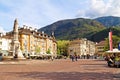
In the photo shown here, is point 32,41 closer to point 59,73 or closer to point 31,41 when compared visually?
point 31,41

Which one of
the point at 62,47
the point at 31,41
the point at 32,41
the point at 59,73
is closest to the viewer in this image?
the point at 59,73

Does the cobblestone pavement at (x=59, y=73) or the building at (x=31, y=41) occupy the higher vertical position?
the building at (x=31, y=41)

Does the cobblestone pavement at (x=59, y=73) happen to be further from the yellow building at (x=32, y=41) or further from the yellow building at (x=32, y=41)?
the yellow building at (x=32, y=41)

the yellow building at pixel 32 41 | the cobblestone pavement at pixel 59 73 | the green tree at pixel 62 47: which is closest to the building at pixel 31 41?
the yellow building at pixel 32 41

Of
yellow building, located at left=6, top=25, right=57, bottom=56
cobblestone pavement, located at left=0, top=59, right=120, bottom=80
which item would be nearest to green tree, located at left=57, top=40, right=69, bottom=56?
yellow building, located at left=6, top=25, right=57, bottom=56

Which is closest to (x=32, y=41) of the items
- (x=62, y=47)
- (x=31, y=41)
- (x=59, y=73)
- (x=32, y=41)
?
(x=32, y=41)

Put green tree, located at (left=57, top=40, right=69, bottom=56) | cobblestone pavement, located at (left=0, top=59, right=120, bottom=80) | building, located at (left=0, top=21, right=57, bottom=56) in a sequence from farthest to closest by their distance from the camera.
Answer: green tree, located at (left=57, top=40, right=69, bottom=56) → building, located at (left=0, top=21, right=57, bottom=56) → cobblestone pavement, located at (left=0, top=59, right=120, bottom=80)

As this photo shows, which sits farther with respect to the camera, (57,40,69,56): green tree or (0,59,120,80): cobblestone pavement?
(57,40,69,56): green tree

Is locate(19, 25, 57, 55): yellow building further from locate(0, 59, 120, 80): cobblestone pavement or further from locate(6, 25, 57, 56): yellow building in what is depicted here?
locate(0, 59, 120, 80): cobblestone pavement

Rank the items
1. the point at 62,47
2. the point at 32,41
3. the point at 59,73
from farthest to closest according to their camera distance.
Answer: the point at 62,47 → the point at 32,41 → the point at 59,73

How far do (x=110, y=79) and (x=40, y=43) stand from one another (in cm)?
11806

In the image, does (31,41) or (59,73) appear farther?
(31,41)

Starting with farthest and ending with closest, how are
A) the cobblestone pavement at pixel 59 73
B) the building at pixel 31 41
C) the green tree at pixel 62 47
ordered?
the green tree at pixel 62 47
the building at pixel 31 41
the cobblestone pavement at pixel 59 73

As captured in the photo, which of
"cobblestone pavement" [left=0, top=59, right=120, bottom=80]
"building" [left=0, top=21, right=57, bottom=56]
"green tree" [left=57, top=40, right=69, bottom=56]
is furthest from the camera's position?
"green tree" [left=57, top=40, right=69, bottom=56]
